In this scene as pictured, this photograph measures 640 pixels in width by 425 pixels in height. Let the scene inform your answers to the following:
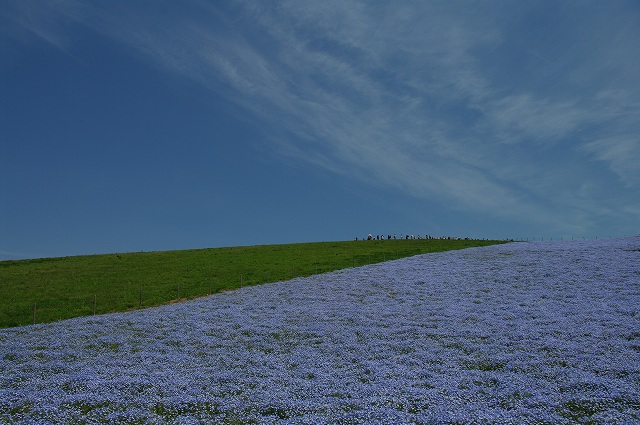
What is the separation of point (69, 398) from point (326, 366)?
32.0 ft

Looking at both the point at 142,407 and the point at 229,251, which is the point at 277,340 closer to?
the point at 142,407

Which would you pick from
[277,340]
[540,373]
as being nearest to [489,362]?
[540,373]

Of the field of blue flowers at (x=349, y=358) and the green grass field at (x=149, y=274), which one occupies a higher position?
the green grass field at (x=149, y=274)

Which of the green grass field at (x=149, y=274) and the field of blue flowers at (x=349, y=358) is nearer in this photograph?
the field of blue flowers at (x=349, y=358)

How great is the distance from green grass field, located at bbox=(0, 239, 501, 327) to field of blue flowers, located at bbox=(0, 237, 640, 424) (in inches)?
243

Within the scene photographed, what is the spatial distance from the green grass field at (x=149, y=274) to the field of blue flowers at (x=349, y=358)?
6166mm

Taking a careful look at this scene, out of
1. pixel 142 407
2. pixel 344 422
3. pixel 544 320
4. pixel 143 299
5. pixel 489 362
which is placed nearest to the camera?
pixel 344 422

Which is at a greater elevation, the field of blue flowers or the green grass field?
the green grass field

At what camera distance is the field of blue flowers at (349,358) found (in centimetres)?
1566

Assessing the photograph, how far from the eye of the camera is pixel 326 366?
20.4 meters

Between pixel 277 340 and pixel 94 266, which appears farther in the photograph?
pixel 94 266

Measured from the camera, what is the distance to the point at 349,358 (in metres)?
21.5

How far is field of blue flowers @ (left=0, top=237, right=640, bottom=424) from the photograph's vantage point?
1566cm

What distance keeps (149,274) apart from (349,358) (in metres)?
36.4
